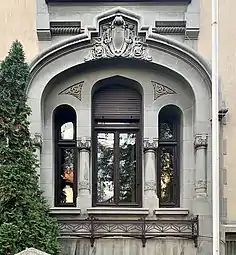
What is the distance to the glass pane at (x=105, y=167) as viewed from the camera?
14269mm

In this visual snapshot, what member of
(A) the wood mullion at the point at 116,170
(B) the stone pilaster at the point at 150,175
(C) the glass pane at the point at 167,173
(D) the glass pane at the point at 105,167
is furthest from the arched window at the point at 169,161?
(D) the glass pane at the point at 105,167

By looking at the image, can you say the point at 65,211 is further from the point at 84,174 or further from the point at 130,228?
the point at 130,228

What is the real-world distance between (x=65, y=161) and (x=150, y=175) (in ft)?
6.81

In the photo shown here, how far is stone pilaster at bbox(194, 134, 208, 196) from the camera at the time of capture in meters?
13.5

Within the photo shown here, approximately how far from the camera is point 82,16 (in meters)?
14.0

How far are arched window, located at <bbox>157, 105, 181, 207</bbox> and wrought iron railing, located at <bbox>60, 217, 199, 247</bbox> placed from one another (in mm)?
712

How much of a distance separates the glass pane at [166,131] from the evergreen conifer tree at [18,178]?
3.48 m

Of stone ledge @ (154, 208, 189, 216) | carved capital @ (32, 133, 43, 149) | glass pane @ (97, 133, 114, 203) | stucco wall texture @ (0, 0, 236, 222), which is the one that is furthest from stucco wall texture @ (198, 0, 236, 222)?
carved capital @ (32, 133, 43, 149)

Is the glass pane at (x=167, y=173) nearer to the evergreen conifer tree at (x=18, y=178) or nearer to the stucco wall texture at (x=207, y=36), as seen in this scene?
the stucco wall texture at (x=207, y=36)

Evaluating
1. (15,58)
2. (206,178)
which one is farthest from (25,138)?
(206,178)

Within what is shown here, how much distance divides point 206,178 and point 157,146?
53.4 inches

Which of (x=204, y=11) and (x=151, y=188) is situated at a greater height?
(x=204, y=11)

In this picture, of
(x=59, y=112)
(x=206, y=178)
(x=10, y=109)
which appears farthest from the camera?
(x=59, y=112)

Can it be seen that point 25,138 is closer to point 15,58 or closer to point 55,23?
point 15,58
